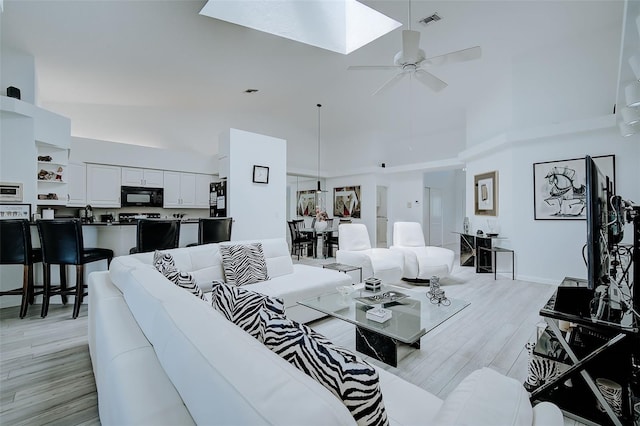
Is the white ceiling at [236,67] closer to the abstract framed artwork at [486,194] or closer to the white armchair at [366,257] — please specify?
the abstract framed artwork at [486,194]

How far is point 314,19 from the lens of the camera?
375 centimetres

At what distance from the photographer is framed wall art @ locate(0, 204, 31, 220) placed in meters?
3.54

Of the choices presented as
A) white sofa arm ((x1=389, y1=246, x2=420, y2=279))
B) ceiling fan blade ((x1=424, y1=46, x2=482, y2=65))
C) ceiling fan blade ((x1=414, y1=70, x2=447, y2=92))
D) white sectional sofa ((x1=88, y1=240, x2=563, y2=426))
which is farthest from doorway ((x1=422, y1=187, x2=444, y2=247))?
white sectional sofa ((x1=88, y1=240, x2=563, y2=426))

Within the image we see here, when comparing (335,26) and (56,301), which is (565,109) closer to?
(335,26)

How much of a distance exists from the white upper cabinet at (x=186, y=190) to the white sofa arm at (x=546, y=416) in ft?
22.1

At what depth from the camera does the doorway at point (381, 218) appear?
27.2 ft

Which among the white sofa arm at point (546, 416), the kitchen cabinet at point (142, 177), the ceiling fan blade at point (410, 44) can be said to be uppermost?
the ceiling fan blade at point (410, 44)

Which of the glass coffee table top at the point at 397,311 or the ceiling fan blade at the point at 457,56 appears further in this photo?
the ceiling fan blade at the point at 457,56

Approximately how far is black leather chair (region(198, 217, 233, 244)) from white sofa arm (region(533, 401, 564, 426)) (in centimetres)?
371

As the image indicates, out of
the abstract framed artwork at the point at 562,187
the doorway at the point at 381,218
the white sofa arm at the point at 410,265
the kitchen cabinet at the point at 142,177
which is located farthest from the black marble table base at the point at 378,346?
the doorway at the point at 381,218

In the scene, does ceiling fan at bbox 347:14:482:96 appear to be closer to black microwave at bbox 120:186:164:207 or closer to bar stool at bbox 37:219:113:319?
bar stool at bbox 37:219:113:319

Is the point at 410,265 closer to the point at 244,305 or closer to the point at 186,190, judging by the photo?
the point at 244,305

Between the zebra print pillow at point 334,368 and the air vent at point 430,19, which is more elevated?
the air vent at point 430,19

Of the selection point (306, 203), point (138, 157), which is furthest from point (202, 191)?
point (306, 203)
